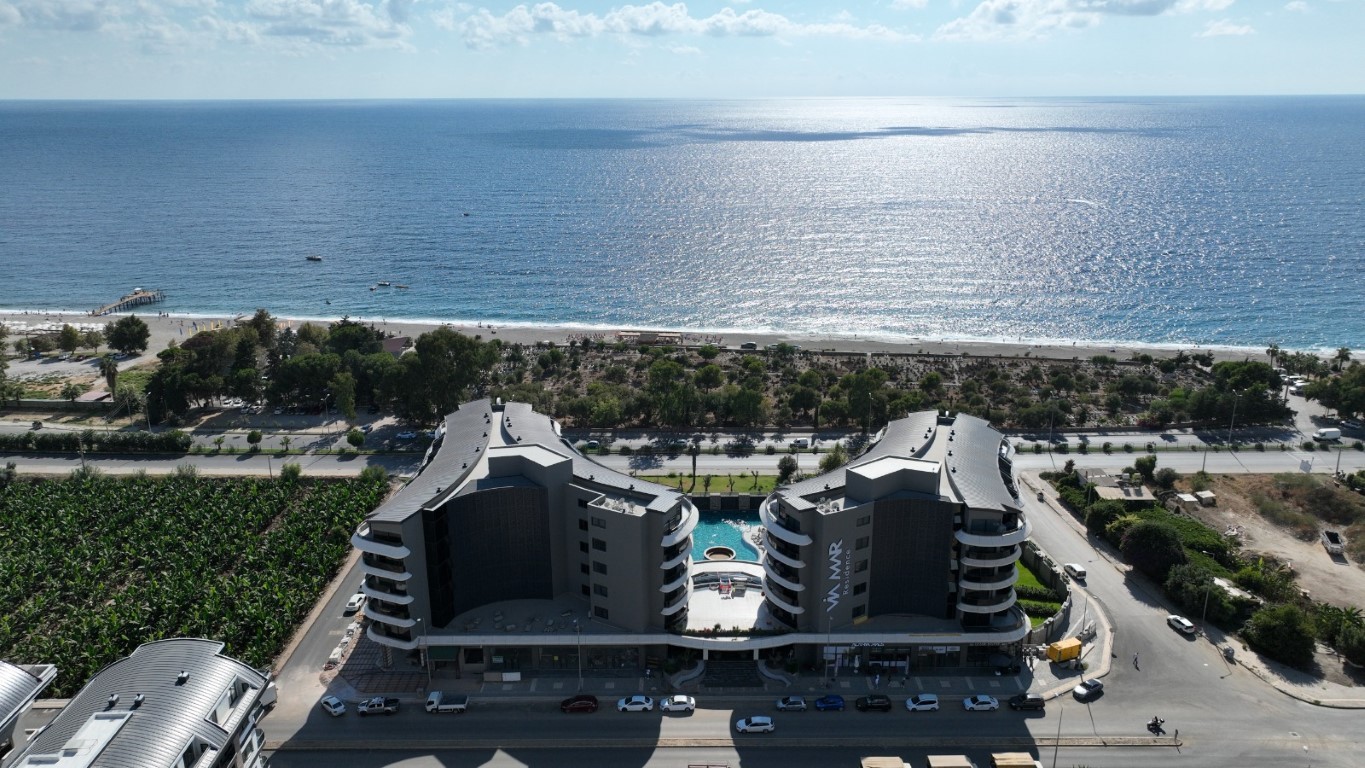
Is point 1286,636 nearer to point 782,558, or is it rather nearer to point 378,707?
point 782,558

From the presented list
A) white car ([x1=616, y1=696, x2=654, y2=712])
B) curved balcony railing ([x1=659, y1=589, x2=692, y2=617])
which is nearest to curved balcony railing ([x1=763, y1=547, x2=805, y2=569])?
curved balcony railing ([x1=659, y1=589, x2=692, y2=617])

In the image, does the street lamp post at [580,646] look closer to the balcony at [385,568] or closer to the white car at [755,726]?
the white car at [755,726]

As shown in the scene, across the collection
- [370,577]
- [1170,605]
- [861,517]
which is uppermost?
[861,517]

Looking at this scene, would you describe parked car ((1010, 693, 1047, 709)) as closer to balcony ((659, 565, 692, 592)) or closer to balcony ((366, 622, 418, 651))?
balcony ((659, 565, 692, 592))

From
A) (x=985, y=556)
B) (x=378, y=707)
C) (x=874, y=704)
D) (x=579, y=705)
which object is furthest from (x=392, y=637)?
(x=985, y=556)

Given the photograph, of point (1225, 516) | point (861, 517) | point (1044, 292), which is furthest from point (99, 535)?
point (1044, 292)

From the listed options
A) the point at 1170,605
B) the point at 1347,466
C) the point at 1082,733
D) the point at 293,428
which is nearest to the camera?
the point at 1082,733

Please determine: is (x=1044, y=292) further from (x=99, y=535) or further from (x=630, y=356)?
(x=99, y=535)
